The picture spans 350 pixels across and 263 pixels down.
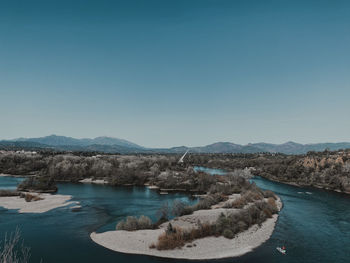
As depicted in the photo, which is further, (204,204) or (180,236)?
(204,204)

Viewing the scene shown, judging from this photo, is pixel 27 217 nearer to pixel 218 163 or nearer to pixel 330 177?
pixel 330 177

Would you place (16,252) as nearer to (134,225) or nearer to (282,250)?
(134,225)

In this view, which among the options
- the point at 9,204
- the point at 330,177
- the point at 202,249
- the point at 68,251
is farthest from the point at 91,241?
the point at 330,177

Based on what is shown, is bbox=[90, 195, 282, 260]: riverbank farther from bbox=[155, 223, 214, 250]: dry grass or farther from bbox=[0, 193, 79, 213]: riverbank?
bbox=[0, 193, 79, 213]: riverbank

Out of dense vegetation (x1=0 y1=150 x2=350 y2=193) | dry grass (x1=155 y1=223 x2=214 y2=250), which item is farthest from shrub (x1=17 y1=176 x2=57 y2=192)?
dry grass (x1=155 y1=223 x2=214 y2=250)

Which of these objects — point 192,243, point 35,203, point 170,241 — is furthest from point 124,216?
point 35,203

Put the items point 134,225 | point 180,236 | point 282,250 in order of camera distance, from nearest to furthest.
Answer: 1. point 282,250
2. point 180,236
3. point 134,225
